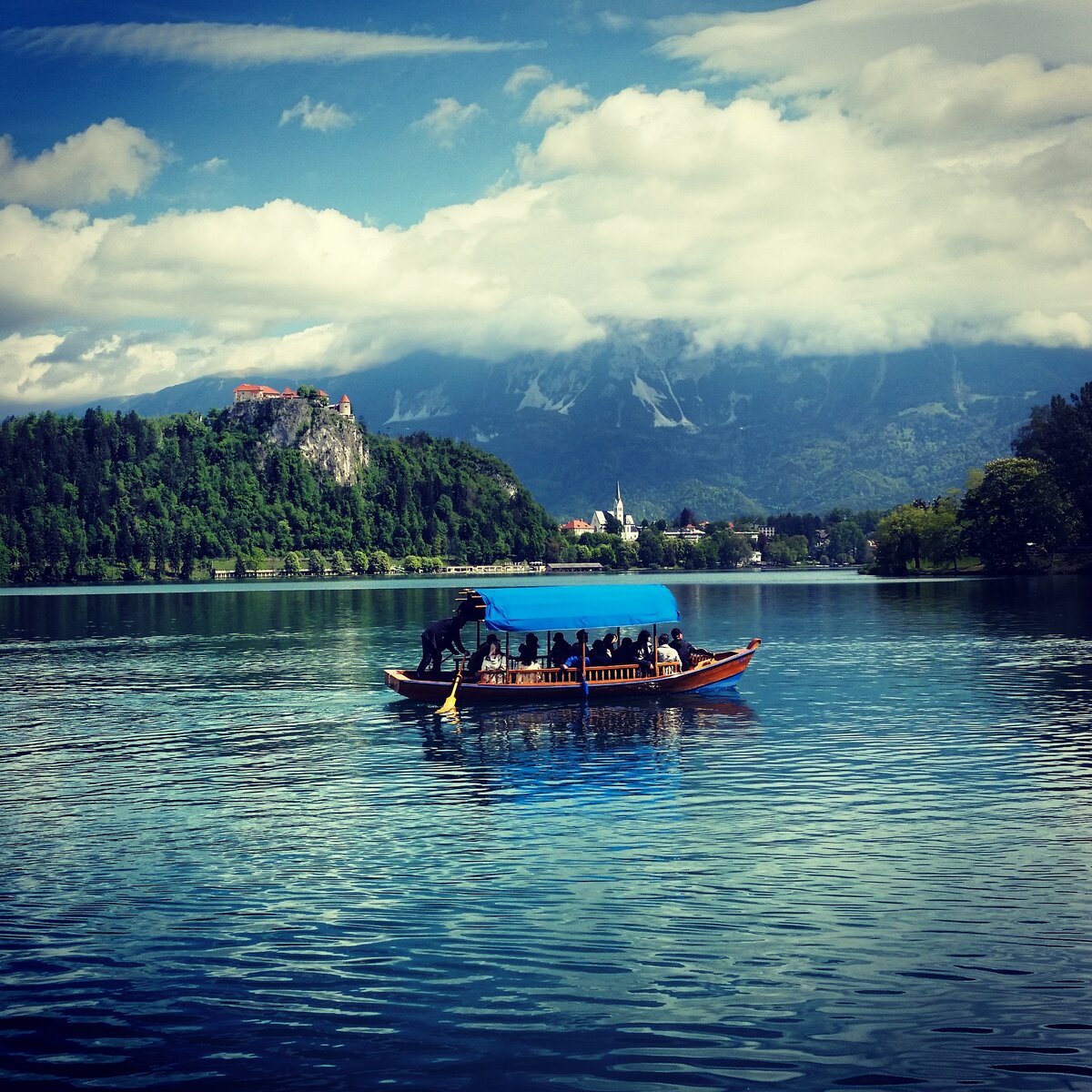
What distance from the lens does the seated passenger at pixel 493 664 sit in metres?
61.5

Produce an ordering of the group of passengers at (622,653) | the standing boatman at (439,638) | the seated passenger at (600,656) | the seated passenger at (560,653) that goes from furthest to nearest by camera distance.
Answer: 1. the seated passenger at (600,656)
2. the seated passenger at (560,653)
3. the group of passengers at (622,653)
4. the standing boatman at (439,638)

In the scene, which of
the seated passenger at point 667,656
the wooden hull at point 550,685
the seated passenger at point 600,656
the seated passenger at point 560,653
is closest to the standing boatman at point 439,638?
the wooden hull at point 550,685

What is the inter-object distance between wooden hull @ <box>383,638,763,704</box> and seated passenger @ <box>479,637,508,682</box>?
1.37ft

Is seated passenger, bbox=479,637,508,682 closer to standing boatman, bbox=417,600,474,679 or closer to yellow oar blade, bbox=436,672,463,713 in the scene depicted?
yellow oar blade, bbox=436,672,463,713

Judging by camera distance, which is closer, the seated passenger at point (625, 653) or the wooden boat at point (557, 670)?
the wooden boat at point (557, 670)

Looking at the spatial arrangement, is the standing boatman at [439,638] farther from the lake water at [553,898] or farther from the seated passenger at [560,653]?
the lake water at [553,898]

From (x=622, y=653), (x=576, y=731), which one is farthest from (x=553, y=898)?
(x=622, y=653)

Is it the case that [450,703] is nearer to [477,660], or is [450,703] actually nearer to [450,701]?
[450,701]

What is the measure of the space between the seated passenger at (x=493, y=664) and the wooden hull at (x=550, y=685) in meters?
0.42

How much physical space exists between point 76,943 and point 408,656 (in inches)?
2667

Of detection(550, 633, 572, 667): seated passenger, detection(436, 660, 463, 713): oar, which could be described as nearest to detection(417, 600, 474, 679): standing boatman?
detection(436, 660, 463, 713): oar

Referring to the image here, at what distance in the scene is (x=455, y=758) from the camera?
152 ft

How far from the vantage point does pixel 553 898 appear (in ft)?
86.3

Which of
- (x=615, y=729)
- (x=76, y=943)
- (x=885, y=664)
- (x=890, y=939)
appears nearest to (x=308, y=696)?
(x=615, y=729)
